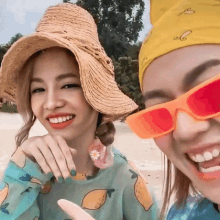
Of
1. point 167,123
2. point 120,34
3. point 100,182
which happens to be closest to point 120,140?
point 100,182

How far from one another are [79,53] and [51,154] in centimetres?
46

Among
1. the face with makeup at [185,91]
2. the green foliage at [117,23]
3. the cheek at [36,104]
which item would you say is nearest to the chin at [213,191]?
the face with makeup at [185,91]

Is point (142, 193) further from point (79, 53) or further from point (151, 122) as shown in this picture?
point (79, 53)

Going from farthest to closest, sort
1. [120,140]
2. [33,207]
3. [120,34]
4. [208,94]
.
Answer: [120,34]
[120,140]
[33,207]
[208,94]

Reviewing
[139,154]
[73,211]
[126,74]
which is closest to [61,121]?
[73,211]

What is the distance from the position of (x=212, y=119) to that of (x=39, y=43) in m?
0.86

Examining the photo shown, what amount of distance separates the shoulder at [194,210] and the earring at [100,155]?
1.26 ft

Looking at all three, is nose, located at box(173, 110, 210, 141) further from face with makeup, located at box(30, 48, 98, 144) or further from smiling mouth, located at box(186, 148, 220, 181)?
face with makeup, located at box(30, 48, 98, 144)

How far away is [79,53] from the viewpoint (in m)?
1.40

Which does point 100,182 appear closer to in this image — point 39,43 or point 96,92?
point 96,92

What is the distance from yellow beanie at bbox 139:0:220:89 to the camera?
102 centimetres

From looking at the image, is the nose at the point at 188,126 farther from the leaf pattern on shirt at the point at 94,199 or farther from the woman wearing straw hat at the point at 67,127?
the leaf pattern on shirt at the point at 94,199

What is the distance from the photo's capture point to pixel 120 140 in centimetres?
740

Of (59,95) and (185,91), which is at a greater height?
(185,91)
